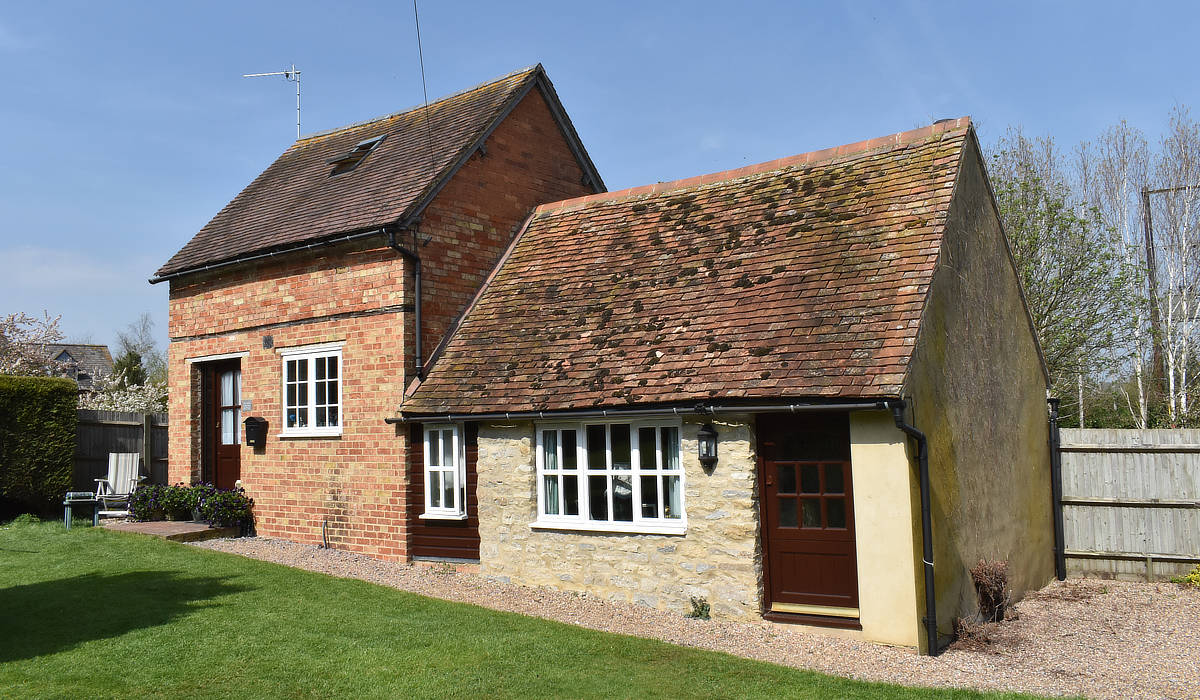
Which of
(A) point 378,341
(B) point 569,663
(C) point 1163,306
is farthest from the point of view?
(C) point 1163,306

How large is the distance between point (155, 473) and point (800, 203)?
1432cm

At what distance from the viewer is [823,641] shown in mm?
8977

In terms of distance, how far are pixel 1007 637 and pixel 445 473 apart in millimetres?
7513

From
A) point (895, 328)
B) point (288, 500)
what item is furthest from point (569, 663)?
point (288, 500)

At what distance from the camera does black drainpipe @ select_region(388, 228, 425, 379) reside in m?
13.1

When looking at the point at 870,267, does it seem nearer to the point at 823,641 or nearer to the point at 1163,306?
the point at 823,641

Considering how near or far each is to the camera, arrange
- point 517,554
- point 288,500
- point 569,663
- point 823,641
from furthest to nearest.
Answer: point 288,500, point 517,554, point 823,641, point 569,663

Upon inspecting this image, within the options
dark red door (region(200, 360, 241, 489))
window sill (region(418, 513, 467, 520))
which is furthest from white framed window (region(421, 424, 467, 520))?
dark red door (region(200, 360, 241, 489))

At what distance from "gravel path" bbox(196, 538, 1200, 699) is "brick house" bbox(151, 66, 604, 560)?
1.59 m

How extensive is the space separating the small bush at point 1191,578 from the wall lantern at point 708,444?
7.49m

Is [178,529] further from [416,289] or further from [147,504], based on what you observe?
[416,289]

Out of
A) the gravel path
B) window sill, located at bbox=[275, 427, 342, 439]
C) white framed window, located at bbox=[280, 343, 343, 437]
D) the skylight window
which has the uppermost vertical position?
the skylight window

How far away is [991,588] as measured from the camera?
32.9 feet

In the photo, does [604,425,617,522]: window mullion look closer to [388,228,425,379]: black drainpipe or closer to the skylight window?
[388,228,425,379]: black drainpipe
